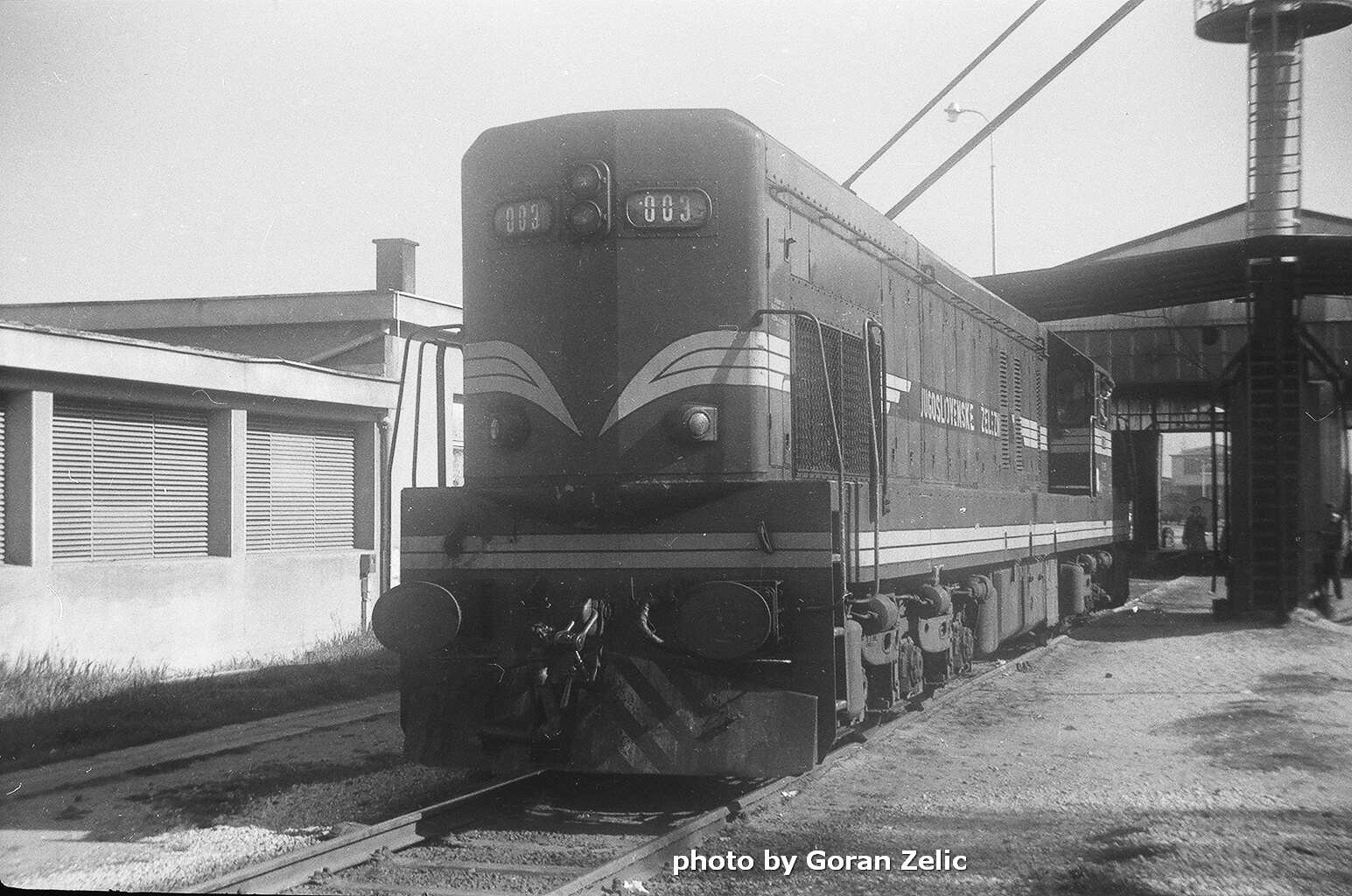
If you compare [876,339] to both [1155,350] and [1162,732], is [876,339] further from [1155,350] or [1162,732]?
[1155,350]

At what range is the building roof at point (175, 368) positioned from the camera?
1079 cm

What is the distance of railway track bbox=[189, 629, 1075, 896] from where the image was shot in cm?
511

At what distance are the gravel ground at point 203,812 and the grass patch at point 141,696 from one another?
951 mm

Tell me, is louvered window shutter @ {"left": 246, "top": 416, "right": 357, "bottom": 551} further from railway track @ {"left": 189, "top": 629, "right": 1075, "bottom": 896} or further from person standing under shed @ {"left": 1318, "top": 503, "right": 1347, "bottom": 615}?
person standing under shed @ {"left": 1318, "top": 503, "right": 1347, "bottom": 615}

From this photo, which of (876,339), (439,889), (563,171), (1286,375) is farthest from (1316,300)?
(439,889)

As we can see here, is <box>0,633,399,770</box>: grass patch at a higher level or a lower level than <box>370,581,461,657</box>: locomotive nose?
lower

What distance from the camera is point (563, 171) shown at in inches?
271

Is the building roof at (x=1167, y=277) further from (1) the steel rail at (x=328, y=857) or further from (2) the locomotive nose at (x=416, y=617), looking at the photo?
(1) the steel rail at (x=328, y=857)

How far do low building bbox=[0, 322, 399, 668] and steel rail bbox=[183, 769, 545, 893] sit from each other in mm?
6381

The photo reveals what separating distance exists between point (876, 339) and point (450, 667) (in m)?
3.65

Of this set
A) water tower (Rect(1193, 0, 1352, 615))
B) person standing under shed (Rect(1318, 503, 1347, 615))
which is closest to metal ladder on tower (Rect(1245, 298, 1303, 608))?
water tower (Rect(1193, 0, 1352, 615))

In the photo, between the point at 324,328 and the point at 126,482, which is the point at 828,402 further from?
the point at 324,328

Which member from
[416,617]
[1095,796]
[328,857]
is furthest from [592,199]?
[1095,796]

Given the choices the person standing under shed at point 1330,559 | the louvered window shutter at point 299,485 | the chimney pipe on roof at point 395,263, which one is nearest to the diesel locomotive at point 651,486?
the louvered window shutter at point 299,485
